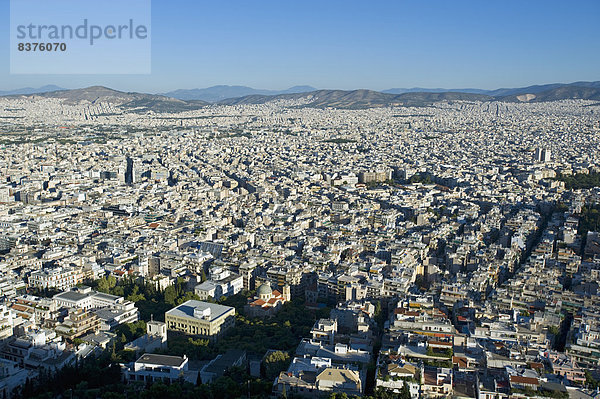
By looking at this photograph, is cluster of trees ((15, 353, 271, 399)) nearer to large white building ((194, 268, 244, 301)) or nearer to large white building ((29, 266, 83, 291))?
large white building ((194, 268, 244, 301))

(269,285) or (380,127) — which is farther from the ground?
(380,127)

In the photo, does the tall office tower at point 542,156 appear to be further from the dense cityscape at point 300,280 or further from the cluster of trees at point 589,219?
the cluster of trees at point 589,219

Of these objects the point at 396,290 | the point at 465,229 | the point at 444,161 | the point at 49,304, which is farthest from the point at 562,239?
the point at 444,161

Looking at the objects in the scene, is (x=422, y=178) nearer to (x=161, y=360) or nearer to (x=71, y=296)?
(x=71, y=296)

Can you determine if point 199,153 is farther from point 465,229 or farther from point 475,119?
point 475,119

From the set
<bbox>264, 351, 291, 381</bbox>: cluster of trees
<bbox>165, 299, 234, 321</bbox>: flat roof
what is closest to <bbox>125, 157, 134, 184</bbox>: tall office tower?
<bbox>165, 299, 234, 321</bbox>: flat roof

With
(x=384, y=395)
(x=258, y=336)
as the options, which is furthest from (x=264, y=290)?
(x=384, y=395)

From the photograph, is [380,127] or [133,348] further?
[380,127]

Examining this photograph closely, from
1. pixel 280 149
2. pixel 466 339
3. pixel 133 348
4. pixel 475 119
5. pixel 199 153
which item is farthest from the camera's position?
pixel 475 119
